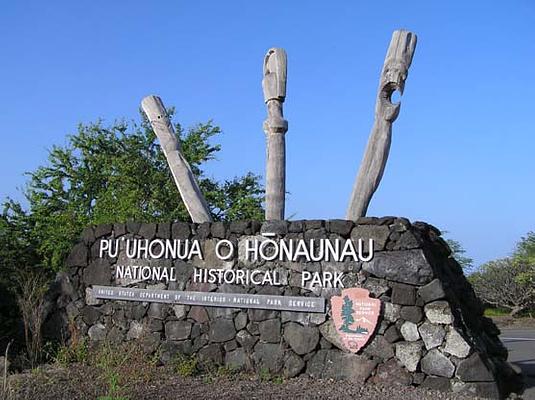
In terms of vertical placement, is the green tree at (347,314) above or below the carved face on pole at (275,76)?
below

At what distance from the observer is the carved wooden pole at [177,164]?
9.35m

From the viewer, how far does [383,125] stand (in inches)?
333

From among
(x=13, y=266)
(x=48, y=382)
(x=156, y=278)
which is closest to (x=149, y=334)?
(x=156, y=278)

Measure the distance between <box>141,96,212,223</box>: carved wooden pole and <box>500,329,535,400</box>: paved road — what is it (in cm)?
474

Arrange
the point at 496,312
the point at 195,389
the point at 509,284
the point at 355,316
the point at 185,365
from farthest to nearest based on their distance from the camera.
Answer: the point at 496,312 < the point at 509,284 < the point at 185,365 < the point at 355,316 < the point at 195,389

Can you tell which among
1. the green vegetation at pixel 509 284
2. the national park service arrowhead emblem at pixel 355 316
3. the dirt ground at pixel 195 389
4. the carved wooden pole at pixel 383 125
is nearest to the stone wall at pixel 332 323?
the national park service arrowhead emblem at pixel 355 316

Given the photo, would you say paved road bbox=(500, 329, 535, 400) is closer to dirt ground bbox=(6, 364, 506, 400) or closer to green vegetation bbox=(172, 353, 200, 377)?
dirt ground bbox=(6, 364, 506, 400)

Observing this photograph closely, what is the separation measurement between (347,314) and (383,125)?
2.50 metres

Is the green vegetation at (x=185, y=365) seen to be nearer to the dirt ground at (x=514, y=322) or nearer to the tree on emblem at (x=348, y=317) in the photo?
the tree on emblem at (x=348, y=317)

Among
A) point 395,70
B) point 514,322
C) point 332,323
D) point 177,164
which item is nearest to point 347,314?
point 332,323

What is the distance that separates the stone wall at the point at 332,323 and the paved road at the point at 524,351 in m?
0.58

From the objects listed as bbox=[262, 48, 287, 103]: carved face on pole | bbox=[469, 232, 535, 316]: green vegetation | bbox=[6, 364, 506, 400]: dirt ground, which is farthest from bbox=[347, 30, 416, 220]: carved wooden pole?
bbox=[469, 232, 535, 316]: green vegetation

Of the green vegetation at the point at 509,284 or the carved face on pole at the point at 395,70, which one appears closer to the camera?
the carved face on pole at the point at 395,70

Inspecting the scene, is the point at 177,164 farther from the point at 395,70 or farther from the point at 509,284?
the point at 509,284
